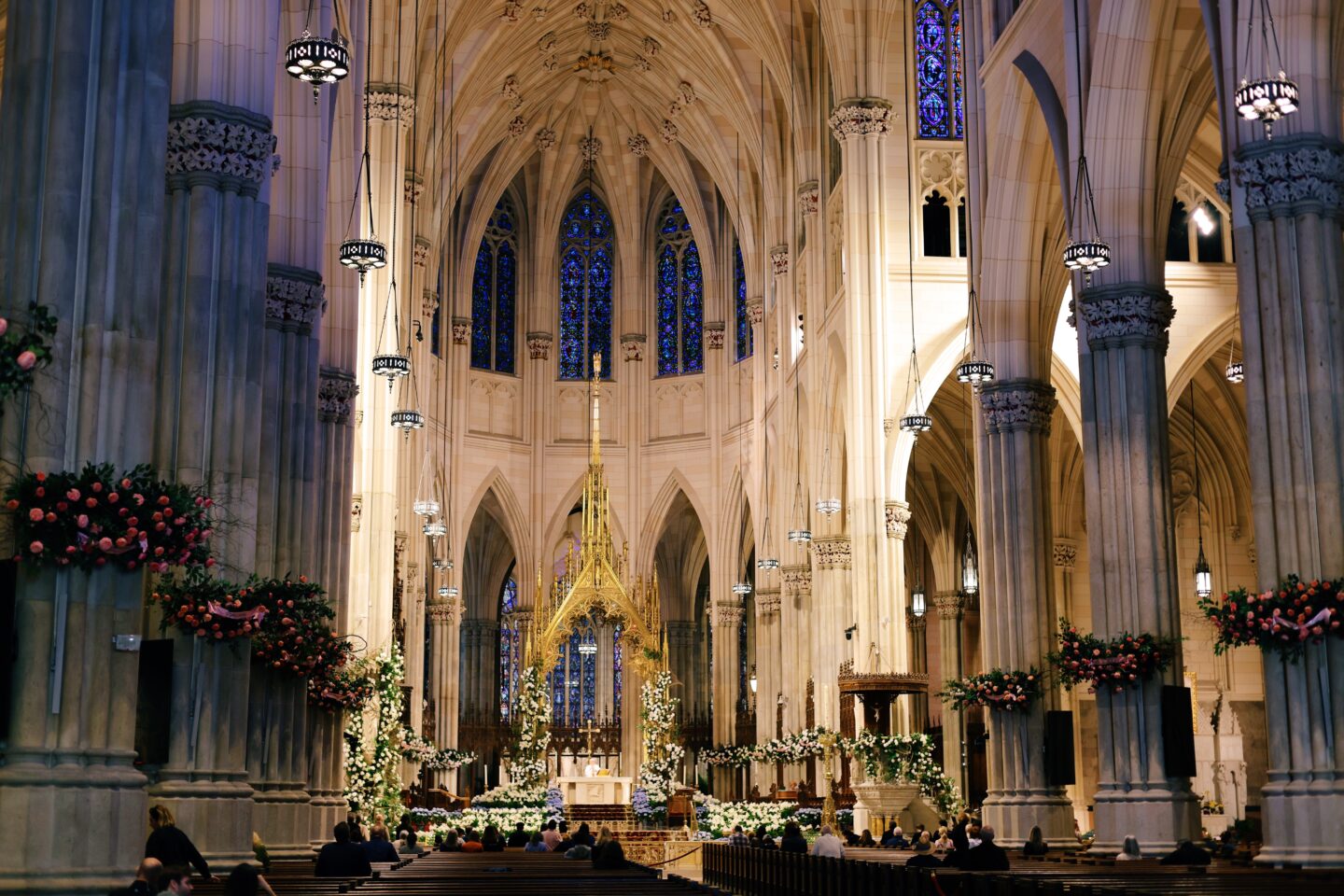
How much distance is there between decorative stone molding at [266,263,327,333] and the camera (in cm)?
1816

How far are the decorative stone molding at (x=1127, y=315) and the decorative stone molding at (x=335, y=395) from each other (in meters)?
9.81

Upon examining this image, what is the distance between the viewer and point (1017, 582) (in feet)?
75.7

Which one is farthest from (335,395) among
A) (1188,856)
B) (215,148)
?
(1188,856)

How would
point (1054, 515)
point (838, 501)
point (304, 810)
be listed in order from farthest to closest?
point (1054, 515), point (838, 501), point (304, 810)

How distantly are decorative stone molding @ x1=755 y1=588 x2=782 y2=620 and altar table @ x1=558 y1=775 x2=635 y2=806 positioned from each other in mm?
7214

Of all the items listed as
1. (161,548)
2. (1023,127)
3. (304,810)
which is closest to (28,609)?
(161,548)

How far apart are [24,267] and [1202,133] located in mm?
24548

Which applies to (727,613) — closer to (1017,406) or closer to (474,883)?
(1017,406)

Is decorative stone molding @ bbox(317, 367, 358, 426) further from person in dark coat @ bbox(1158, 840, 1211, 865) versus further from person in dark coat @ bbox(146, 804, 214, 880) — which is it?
person in dark coat @ bbox(1158, 840, 1211, 865)

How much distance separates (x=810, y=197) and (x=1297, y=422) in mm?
23948

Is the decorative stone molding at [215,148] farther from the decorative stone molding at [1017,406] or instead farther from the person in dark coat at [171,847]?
the decorative stone molding at [1017,406]

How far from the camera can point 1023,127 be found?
2392cm

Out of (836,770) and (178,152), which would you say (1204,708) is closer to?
(836,770)

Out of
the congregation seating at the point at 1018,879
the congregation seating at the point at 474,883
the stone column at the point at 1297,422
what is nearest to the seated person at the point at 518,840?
the congregation seating at the point at 1018,879
